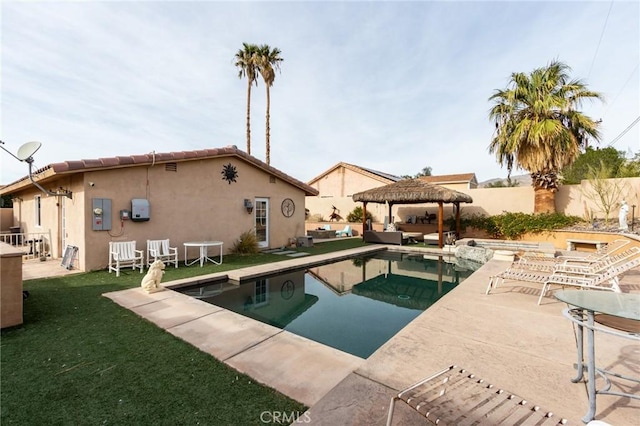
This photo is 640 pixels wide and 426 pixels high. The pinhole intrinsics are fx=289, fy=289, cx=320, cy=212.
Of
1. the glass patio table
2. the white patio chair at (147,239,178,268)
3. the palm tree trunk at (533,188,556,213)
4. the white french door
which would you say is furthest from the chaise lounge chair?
the glass patio table

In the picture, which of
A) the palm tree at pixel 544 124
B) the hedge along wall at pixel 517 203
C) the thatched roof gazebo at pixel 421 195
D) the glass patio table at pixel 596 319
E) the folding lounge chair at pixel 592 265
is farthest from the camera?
the thatched roof gazebo at pixel 421 195

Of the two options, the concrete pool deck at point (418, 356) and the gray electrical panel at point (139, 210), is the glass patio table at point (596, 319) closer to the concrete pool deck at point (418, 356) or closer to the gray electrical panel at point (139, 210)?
the concrete pool deck at point (418, 356)

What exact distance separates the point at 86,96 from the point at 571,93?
74.1 ft

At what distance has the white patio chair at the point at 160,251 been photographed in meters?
9.48

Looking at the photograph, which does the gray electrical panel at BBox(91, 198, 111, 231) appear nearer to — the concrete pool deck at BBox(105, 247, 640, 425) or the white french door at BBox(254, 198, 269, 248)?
the concrete pool deck at BBox(105, 247, 640, 425)

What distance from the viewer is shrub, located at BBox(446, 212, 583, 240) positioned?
15180 millimetres

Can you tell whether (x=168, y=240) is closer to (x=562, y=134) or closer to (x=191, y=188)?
(x=191, y=188)

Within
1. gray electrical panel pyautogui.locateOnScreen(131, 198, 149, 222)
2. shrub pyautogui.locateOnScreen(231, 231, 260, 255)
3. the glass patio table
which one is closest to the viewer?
the glass patio table

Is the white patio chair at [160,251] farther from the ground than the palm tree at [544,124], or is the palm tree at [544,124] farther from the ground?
the palm tree at [544,124]

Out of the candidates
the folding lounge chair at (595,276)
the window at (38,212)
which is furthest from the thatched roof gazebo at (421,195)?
the window at (38,212)

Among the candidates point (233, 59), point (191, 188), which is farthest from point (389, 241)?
point (233, 59)

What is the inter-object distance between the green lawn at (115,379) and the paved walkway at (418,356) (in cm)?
27

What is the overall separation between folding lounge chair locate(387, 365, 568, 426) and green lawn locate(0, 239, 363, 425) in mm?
1105

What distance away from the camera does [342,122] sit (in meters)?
21.6
